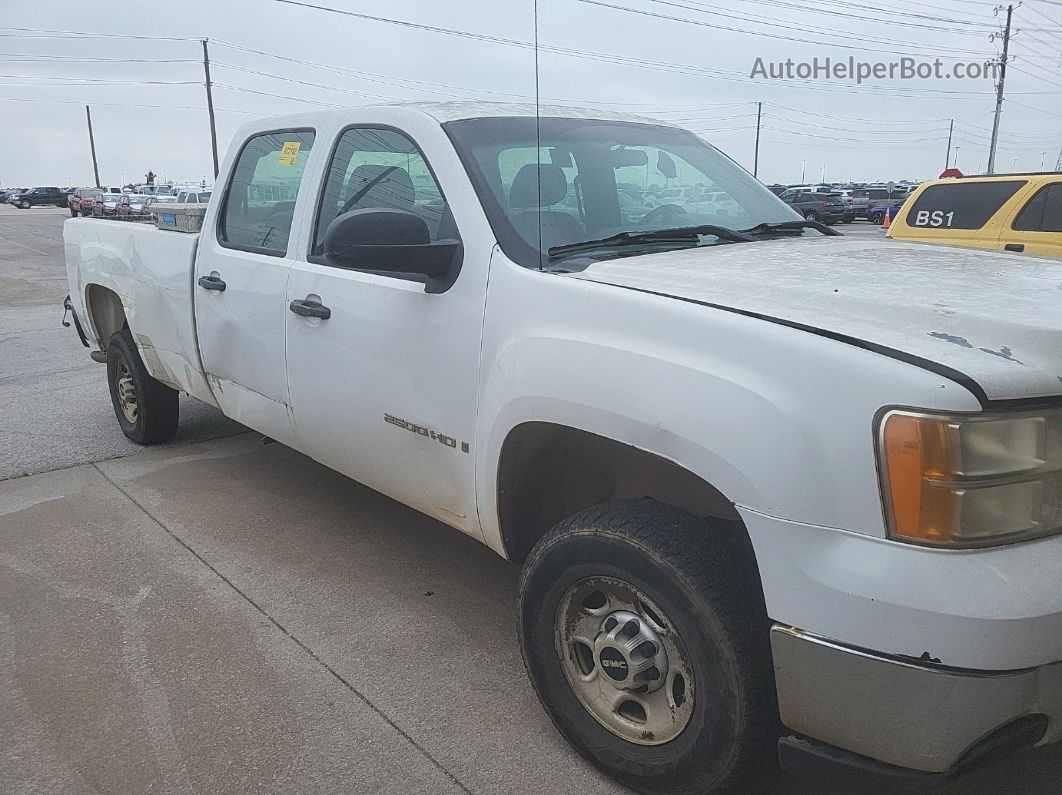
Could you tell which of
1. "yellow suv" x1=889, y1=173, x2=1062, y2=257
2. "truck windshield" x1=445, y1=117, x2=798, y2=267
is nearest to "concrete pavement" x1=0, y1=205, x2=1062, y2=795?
"truck windshield" x1=445, y1=117, x2=798, y2=267

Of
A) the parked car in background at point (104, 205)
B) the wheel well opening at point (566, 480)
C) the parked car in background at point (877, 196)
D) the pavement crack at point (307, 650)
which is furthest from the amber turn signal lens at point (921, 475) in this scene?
the parked car in background at point (104, 205)

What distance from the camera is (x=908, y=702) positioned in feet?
5.75

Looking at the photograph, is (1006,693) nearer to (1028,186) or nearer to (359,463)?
(359,463)

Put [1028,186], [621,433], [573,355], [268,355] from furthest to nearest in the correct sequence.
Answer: [1028,186]
[268,355]
[573,355]
[621,433]

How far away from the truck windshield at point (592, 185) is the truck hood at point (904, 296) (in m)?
0.28

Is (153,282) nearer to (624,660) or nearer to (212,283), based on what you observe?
(212,283)

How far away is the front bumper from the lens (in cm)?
171

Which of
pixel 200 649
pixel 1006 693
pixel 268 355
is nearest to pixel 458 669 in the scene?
pixel 200 649

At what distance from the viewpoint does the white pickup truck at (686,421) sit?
1732 mm

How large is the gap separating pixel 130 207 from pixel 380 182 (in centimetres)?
2651

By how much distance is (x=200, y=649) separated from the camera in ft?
10.4

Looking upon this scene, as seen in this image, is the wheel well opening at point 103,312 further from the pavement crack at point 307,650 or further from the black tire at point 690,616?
the black tire at point 690,616

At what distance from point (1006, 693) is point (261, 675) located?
2.23m

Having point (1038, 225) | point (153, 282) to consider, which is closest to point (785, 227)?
point (153, 282)
